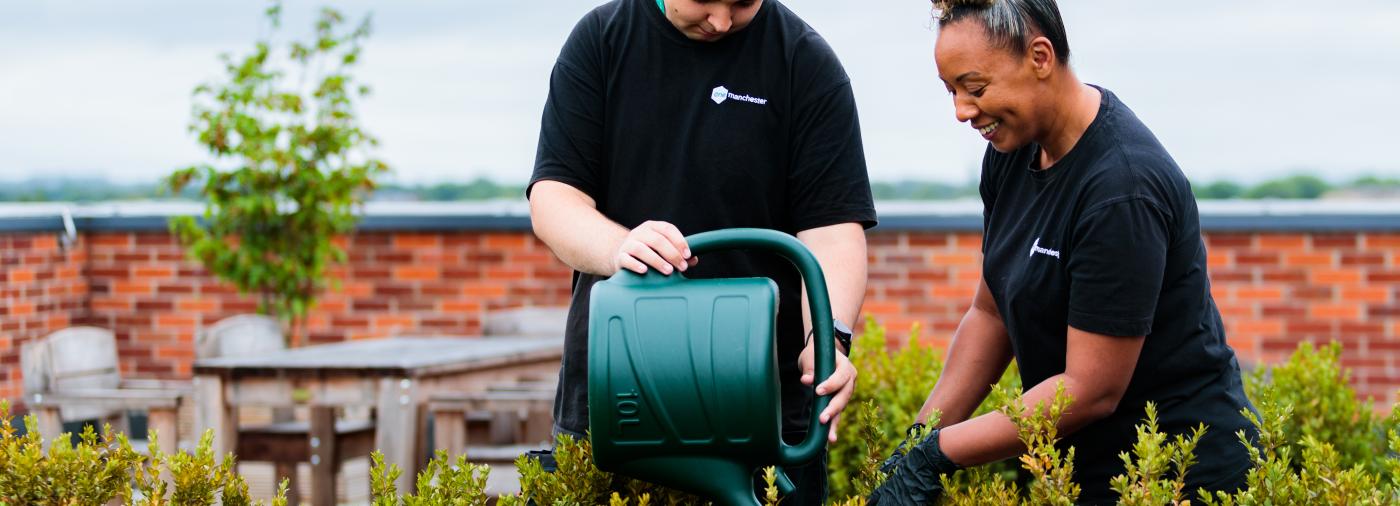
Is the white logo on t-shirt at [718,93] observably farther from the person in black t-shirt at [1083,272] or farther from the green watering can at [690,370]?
the green watering can at [690,370]

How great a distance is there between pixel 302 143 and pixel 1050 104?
5272 millimetres

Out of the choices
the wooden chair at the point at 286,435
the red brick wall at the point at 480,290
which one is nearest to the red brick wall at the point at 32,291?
the red brick wall at the point at 480,290

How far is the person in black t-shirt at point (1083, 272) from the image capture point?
1.93m

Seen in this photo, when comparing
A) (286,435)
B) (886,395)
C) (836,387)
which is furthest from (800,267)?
(286,435)

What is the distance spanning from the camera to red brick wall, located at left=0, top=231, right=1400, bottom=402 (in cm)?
684

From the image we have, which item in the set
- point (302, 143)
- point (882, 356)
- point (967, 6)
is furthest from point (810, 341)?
point (302, 143)

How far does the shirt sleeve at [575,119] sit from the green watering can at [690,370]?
0.55m

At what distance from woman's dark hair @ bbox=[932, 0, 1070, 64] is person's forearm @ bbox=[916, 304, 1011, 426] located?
1.82 feet

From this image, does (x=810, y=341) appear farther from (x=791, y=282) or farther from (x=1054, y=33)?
(x=1054, y=33)

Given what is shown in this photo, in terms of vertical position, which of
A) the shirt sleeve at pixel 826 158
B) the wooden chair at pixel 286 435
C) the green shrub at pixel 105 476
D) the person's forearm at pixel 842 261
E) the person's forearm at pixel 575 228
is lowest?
the wooden chair at pixel 286 435

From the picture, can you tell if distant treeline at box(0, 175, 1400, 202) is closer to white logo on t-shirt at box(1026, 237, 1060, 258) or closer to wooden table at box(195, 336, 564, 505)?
wooden table at box(195, 336, 564, 505)

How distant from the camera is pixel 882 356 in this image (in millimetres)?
4070

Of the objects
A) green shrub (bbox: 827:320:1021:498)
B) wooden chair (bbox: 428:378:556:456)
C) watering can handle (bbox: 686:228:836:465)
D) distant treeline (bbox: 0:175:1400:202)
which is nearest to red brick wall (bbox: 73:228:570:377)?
distant treeline (bbox: 0:175:1400:202)

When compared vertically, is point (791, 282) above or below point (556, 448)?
above
